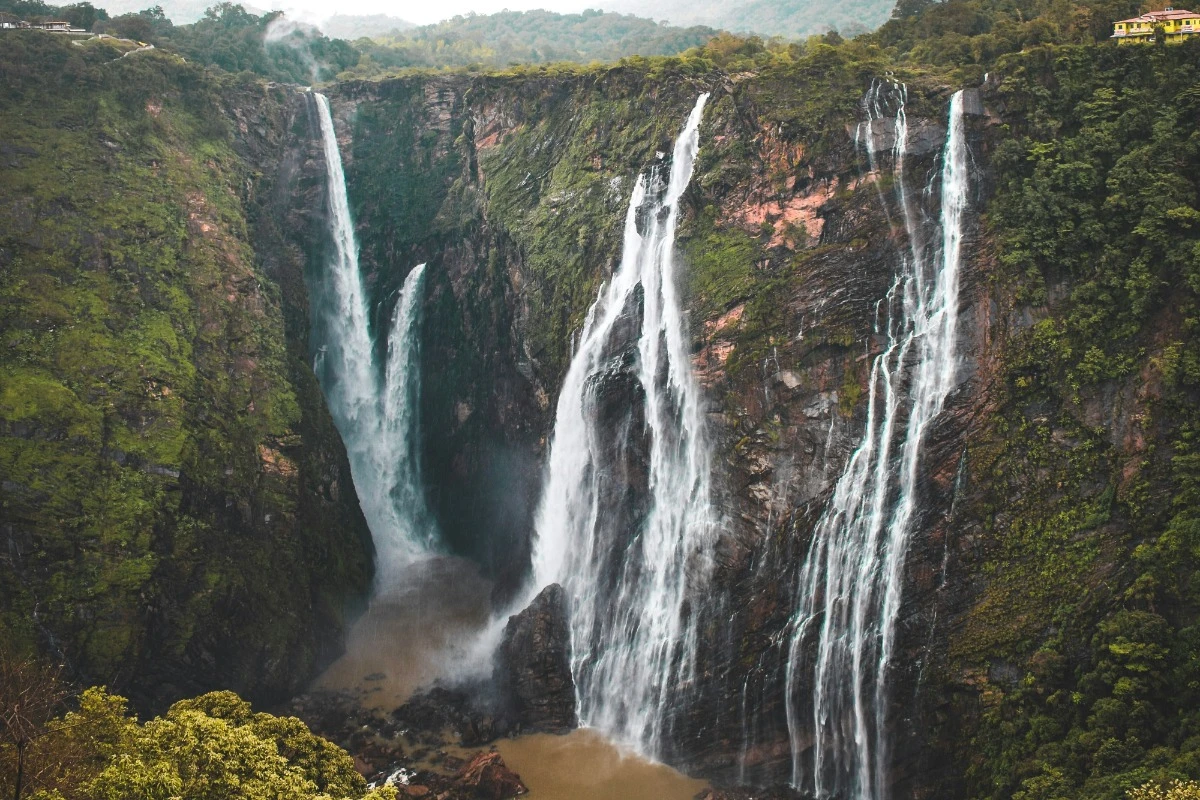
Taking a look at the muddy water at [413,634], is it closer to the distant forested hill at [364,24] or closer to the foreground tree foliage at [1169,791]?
the foreground tree foliage at [1169,791]

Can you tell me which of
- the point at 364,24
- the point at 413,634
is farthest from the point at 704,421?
the point at 364,24

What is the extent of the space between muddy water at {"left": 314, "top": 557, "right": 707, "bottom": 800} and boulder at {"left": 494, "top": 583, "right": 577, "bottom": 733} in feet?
2.21

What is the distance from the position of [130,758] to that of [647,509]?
1769 cm

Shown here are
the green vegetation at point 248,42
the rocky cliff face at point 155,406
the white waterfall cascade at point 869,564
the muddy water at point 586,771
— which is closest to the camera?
the white waterfall cascade at point 869,564

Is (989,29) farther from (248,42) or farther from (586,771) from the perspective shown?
(248,42)

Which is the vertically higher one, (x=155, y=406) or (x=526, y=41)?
(x=526, y=41)

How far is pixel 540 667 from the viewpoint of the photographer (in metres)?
31.2

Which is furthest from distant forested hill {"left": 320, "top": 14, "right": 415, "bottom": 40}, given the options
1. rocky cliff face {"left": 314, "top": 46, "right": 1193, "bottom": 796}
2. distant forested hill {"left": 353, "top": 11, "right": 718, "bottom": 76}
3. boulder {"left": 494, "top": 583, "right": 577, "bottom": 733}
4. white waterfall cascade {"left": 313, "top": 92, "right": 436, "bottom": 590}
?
boulder {"left": 494, "top": 583, "right": 577, "bottom": 733}

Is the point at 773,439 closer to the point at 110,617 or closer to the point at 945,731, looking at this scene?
the point at 945,731

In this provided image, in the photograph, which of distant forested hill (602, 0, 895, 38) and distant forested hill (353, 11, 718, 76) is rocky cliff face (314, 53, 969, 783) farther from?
distant forested hill (602, 0, 895, 38)

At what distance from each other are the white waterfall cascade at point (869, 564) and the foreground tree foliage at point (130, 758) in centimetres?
1248

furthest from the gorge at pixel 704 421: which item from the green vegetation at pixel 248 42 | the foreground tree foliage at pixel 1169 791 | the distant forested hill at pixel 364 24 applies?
the distant forested hill at pixel 364 24

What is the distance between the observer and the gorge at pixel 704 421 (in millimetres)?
24438

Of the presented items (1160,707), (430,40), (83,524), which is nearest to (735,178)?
(1160,707)
